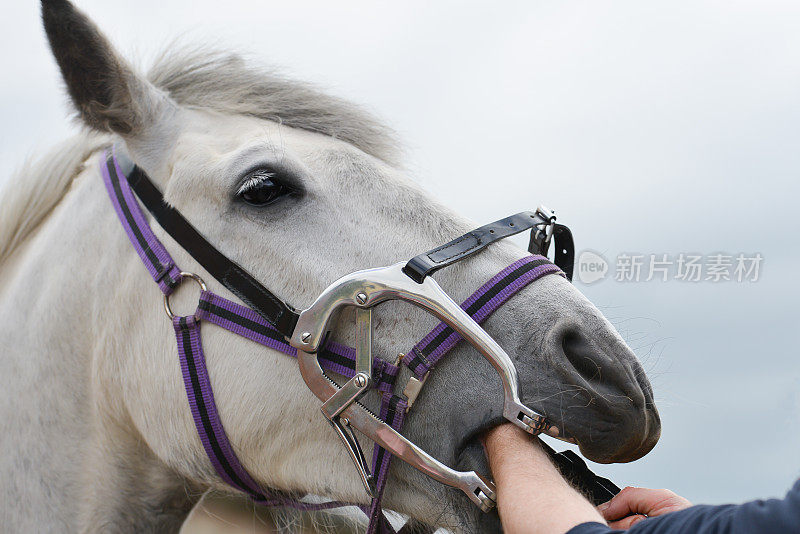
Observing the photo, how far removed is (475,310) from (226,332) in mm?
748

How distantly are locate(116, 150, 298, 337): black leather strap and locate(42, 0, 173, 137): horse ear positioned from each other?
0.17 meters

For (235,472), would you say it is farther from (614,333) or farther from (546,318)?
(614,333)

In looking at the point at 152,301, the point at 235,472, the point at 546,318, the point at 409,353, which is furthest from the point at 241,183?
the point at 546,318

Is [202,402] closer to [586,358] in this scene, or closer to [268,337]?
[268,337]

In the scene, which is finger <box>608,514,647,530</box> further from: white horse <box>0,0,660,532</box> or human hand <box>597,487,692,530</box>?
white horse <box>0,0,660,532</box>

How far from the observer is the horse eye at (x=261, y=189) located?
1.82m

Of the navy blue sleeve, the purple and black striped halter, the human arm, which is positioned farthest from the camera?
the purple and black striped halter

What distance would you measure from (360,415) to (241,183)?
0.79 meters

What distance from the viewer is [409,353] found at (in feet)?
5.14

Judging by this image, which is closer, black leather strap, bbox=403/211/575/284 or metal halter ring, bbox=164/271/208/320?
black leather strap, bbox=403/211/575/284

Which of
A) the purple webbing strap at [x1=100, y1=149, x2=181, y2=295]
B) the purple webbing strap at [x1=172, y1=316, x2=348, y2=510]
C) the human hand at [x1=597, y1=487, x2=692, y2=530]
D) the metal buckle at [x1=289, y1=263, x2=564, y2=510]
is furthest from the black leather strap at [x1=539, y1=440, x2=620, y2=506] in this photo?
the purple webbing strap at [x1=100, y1=149, x2=181, y2=295]

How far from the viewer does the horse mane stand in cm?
212

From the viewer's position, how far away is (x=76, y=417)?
2.02 metres

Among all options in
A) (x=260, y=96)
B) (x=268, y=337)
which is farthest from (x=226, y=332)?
(x=260, y=96)
